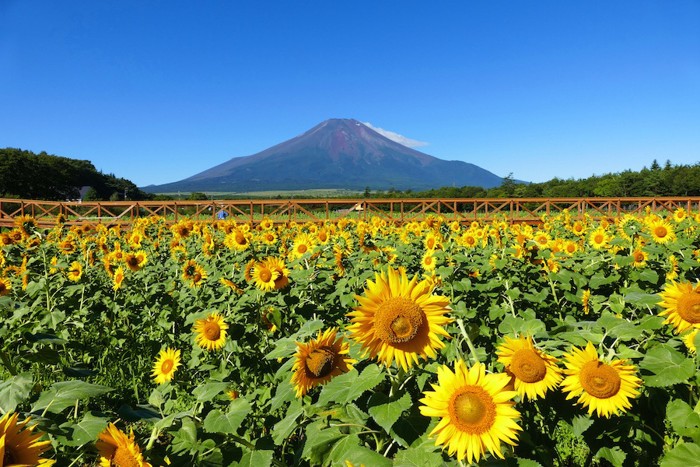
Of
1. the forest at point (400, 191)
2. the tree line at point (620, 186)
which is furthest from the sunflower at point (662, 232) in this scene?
the tree line at point (620, 186)

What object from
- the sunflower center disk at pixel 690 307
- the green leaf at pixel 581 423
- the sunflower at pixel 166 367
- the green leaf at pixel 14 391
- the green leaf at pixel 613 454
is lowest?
the sunflower at pixel 166 367

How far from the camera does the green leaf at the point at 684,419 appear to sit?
4.73ft

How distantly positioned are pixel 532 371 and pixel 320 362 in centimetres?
74

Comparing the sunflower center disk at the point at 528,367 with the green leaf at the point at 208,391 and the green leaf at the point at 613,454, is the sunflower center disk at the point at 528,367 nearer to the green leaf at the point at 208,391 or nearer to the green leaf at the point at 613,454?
the green leaf at the point at 613,454

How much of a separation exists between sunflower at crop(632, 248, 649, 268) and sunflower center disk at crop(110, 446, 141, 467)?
179 inches

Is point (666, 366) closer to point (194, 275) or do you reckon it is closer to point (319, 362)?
point (319, 362)

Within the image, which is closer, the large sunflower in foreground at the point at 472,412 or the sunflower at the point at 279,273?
the large sunflower in foreground at the point at 472,412

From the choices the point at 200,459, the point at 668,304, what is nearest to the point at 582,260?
the point at 668,304

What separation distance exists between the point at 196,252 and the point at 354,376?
5.37 metres

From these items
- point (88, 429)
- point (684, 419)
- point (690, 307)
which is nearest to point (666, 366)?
point (684, 419)

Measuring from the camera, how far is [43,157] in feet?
217

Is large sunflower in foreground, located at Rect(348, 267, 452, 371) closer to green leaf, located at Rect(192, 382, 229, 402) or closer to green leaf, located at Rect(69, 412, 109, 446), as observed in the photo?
green leaf, located at Rect(192, 382, 229, 402)

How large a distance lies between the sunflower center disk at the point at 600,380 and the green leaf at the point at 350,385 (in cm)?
74

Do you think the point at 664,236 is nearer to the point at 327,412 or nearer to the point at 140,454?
the point at 327,412
